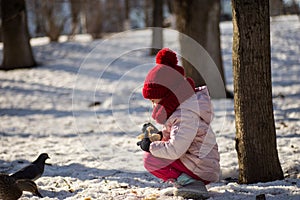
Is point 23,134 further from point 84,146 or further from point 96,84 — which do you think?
point 96,84

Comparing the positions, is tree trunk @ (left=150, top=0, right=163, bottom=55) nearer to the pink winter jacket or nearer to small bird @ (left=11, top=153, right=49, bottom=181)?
small bird @ (left=11, top=153, right=49, bottom=181)

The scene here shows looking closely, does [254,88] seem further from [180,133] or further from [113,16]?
[113,16]

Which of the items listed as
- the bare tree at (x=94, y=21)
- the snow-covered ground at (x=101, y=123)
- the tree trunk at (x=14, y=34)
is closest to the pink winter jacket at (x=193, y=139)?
the snow-covered ground at (x=101, y=123)

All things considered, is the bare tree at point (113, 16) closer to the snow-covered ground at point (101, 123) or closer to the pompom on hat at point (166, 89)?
the snow-covered ground at point (101, 123)

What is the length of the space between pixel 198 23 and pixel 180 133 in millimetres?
5648

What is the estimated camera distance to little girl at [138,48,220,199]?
11.4 ft

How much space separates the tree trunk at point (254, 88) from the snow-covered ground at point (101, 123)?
8.6 inches

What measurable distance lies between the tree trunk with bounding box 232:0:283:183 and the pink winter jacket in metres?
0.35

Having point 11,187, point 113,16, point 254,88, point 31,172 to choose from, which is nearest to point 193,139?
point 254,88

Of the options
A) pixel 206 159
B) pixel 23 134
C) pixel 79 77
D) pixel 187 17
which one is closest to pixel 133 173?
pixel 206 159

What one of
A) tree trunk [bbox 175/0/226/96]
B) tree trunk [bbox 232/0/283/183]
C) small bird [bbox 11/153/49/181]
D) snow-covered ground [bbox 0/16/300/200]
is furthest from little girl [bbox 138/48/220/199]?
tree trunk [bbox 175/0/226/96]

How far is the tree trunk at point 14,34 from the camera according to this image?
1263cm

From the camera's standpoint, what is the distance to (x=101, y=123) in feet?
25.9

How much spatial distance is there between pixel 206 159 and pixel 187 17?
17.8 feet
